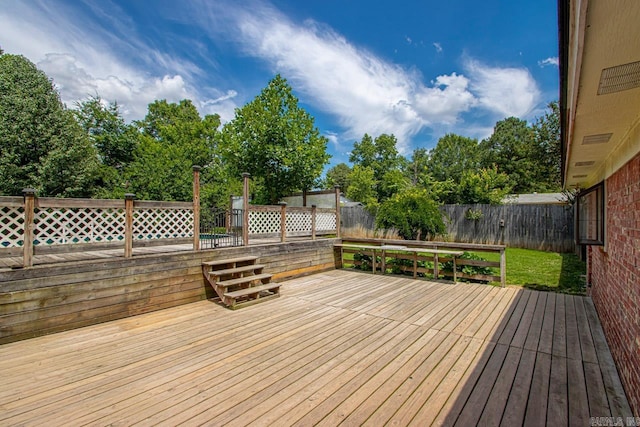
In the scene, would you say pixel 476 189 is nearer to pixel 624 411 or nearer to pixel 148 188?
pixel 624 411

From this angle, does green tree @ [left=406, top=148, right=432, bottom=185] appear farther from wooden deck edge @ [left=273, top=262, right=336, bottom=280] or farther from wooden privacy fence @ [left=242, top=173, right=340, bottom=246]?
wooden deck edge @ [left=273, top=262, right=336, bottom=280]

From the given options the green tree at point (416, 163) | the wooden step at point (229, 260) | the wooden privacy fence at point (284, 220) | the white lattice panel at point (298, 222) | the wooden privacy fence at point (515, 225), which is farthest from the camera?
the green tree at point (416, 163)

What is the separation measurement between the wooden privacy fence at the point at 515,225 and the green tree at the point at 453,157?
736 inches

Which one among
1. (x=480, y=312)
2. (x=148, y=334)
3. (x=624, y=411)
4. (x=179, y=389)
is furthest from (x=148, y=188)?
(x=624, y=411)

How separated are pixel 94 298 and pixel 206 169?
1513 cm

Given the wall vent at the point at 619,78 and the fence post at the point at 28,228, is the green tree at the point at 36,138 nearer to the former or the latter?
the fence post at the point at 28,228

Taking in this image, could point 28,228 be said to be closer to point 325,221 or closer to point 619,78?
point 619,78

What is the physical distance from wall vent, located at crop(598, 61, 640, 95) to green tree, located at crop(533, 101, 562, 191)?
2237cm

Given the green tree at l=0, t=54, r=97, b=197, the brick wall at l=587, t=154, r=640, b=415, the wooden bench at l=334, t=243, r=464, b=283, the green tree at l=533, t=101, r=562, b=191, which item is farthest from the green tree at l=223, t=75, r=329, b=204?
the green tree at l=533, t=101, r=562, b=191

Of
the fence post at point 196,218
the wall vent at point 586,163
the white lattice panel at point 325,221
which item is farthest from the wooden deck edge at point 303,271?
the wall vent at point 586,163

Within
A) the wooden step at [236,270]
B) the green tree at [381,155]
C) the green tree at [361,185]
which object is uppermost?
the green tree at [381,155]

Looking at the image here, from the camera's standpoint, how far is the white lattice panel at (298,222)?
7094 millimetres

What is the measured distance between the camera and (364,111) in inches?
663

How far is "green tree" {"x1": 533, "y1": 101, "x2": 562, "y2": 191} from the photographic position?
64.1ft
